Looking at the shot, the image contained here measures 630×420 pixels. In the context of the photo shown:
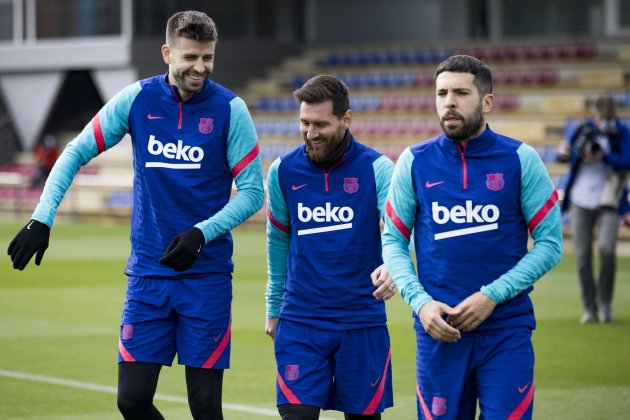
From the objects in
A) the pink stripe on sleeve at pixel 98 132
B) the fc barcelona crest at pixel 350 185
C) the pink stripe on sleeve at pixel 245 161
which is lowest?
the fc barcelona crest at pixel 350 185

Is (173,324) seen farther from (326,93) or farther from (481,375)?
(481,375)

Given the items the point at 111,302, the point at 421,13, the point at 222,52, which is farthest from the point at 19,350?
the point at 421,13

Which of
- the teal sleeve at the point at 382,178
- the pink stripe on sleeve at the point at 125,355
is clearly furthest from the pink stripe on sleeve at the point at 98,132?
the teal sleeve at the point at 382,178

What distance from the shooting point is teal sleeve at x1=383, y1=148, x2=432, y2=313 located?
5.37m

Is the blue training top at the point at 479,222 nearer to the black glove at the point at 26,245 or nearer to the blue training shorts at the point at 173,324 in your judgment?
the blue training shorts at the point at 173,324

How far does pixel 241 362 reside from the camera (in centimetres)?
1110

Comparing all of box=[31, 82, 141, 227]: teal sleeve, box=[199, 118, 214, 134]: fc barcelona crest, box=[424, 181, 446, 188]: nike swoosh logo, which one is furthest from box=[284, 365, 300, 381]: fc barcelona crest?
box=[31, 82, 141, 227]: teal sleeve

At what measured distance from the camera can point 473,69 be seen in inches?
208

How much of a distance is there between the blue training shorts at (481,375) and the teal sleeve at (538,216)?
25cm

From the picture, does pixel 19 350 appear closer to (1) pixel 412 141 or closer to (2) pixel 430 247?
(2) pixel 430 247

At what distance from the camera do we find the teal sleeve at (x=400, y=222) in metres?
5.37

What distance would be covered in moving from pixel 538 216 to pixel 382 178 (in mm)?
936

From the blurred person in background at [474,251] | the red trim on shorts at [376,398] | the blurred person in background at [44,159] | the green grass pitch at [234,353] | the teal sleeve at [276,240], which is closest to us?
the blurred person in background at [474,251]

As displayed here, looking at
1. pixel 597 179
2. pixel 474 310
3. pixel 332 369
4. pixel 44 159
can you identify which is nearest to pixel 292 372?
pixel 332 369
